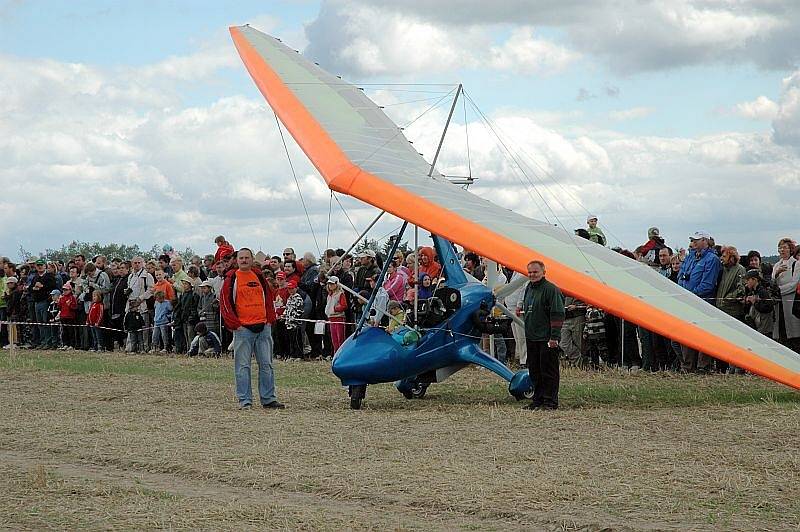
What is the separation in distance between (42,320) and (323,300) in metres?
8.27

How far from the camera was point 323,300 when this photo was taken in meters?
18.6

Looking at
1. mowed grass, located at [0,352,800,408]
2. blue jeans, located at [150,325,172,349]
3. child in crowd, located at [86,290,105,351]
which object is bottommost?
mowed grass, located at [0,352,800,408]

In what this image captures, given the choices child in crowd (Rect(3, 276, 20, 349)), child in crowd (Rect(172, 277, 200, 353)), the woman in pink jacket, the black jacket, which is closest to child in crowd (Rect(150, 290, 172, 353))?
child in crowd (Rect(172, 277, 200, 353))

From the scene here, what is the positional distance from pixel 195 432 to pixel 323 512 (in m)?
3.63

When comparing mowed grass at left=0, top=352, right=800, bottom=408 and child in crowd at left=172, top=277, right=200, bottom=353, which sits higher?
child in crowd at left=172, top=277, right=200, bottom=353

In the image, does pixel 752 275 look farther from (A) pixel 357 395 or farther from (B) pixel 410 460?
(B) pixel 410 460

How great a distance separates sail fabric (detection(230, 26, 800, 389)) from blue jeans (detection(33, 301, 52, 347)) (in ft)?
40.4

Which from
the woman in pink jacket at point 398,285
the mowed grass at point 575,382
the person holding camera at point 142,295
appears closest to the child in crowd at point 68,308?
the person holding camera at point 142,295

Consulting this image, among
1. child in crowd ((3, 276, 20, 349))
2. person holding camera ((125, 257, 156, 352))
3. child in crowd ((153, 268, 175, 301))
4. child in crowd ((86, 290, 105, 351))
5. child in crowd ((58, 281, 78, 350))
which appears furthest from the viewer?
child in crowd ((3, 276, 20, 349))

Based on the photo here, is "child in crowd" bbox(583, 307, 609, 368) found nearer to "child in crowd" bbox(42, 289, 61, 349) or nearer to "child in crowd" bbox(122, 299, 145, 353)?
"child in crowd" bbox(122, 299, 145, 353)

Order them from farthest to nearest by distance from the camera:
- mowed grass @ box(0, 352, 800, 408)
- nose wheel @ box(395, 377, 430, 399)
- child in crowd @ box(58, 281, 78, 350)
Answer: child in crowd @ box(58, 281, 78, 350) < nose wheel @ box(395, 377, 430, 399) < mowed grass @ box(0, 352, 800, 408)

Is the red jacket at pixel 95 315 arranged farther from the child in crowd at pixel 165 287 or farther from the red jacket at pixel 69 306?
the child in crowd at pixel 165 287

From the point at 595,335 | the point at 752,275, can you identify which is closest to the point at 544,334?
the point at 752,275

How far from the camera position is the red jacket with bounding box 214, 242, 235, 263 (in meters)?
20.3
